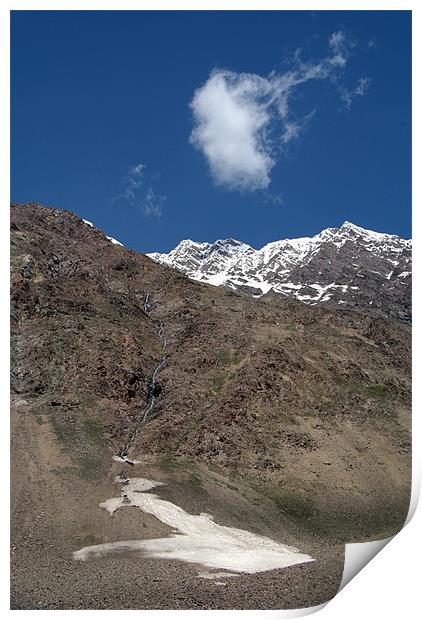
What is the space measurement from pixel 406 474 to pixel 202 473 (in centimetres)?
1998

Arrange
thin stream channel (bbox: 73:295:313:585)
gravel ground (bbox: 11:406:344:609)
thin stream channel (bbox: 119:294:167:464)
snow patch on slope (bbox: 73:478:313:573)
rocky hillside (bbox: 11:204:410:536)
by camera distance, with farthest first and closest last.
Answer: thin stream channel (bbox: 119:294:167:464)
rocky hillside (bbox: 11:204:410:536)
snow patch on slope (bbox: 73:478:313:573)
thin stream channel (bbox: 73:295:313:585)
gravel ground (bbox: 11:406:344:609)

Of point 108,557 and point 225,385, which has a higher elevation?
point 225,385

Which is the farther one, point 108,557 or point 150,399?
point 150,399

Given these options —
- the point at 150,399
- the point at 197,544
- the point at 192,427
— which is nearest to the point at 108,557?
the point at 197,544

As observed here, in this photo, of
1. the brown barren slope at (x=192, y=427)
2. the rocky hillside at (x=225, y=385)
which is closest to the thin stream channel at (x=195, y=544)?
the brown barren slope at (x=192, y=427)

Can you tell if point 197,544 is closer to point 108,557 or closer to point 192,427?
point 108,557

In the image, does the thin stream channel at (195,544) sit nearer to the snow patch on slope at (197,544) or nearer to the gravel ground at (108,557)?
the snow patch on slope at (197,544)

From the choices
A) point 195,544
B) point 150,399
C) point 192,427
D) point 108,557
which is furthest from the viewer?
point 150,399

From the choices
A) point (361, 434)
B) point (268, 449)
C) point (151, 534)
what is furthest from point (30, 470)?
point (361, 434)

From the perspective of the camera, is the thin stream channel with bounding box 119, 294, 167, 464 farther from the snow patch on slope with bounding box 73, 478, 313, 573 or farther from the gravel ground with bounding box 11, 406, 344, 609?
the snow patch on slope with bounding box 73, 478, 313, 573

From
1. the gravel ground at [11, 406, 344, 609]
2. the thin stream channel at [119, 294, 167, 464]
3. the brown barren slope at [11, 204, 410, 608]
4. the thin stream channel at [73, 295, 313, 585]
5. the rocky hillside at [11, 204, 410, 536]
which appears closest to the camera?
the gravel ground at [11, 406, 344, 609]

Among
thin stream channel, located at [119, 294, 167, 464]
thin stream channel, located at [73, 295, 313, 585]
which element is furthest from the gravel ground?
thin stream channel, located at [119, 294, 167, 464]

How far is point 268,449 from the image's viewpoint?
207 ft

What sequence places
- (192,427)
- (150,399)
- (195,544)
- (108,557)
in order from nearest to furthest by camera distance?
1. (108,557)
2. (195,544)
3. (192,427)
4. (150,399)
